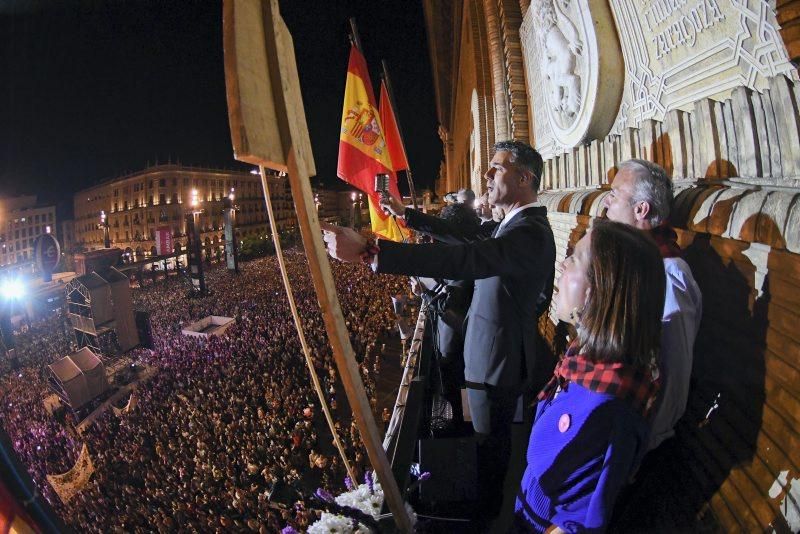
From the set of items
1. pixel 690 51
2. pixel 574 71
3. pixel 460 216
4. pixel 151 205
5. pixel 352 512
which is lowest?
pixel 352 512

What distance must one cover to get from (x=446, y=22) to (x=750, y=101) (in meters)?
20.4

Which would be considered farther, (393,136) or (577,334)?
(393,136)

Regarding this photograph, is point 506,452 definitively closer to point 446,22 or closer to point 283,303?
point 283,303

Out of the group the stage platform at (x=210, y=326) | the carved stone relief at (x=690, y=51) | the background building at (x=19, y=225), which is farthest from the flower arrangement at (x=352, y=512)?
the background building at (x=19, y=225)

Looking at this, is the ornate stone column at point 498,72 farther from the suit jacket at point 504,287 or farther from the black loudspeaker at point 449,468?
the black loudspeaker at point 449,468

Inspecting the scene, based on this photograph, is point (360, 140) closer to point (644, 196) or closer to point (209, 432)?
point (644, 196)

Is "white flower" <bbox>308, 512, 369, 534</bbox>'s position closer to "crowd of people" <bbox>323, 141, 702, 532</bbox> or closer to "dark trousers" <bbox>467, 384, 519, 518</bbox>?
"crowd of people" <bbox>323, 141, 702, 532</bbox>

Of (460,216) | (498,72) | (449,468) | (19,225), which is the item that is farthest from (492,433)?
(19,225)

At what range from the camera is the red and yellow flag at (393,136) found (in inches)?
277

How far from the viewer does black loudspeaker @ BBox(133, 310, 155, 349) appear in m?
11.7

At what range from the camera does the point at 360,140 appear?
5004mm

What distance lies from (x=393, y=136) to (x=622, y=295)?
6.53 m

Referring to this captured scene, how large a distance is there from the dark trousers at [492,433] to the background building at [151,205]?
44803 millimetres

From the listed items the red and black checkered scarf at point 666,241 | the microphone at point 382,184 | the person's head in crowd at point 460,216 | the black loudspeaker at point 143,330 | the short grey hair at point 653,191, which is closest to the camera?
the red and black checkered scarf at point 666,241
